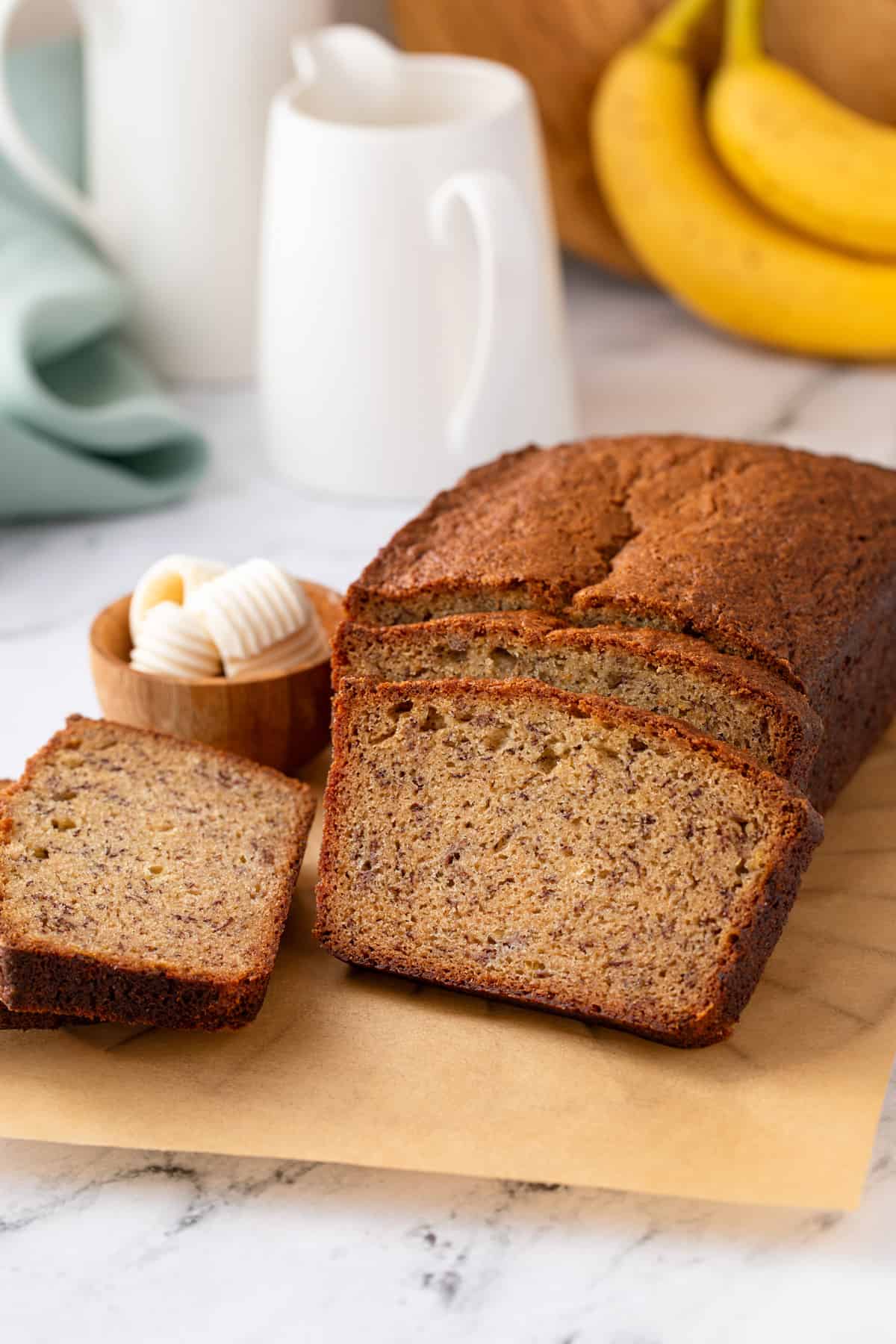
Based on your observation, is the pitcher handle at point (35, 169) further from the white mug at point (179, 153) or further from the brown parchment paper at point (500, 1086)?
the brown parchment paper at point (500, 1086)

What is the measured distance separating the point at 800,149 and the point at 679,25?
1.26 ft

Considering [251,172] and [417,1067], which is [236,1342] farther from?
[251,172]

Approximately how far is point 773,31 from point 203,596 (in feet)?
6.12

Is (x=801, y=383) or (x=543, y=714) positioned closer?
(x=543, y=714)

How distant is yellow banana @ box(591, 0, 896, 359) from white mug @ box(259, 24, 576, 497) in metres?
0.41

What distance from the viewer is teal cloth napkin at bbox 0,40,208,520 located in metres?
2.74

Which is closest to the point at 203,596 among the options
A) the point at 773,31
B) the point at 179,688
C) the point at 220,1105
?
the point at 179,688

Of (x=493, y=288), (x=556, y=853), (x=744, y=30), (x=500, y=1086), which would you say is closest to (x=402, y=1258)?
(x=500, y=1086)

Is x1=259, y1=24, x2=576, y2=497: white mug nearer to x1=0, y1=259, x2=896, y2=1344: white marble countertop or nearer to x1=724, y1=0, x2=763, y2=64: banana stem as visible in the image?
x1=724, y1=0, x2=763, y2=64: banana stem

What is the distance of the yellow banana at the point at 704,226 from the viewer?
3096mm

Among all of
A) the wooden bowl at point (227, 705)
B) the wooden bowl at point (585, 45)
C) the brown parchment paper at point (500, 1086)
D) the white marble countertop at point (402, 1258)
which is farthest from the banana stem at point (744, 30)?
the white marble countertop at point (402, 1258)

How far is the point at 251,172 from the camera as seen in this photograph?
307cm

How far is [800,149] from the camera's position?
9.80ft

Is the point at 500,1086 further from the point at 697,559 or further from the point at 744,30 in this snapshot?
the point at 744,30
